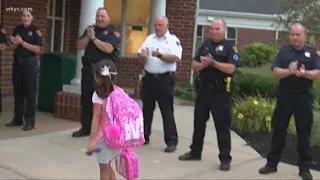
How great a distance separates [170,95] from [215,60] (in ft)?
3.30

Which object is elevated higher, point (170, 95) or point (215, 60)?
point (215, 60)

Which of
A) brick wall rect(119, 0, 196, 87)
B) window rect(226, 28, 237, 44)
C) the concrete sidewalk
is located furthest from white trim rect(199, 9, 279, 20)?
the concrete sidewalk

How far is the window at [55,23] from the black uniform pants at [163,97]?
18.3ft

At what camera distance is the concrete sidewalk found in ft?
19.6

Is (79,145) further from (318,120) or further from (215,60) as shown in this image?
(318,120)

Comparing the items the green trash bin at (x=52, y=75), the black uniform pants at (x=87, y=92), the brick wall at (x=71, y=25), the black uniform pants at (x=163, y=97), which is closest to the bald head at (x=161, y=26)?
the black uniform pants at (x=163, y=97)

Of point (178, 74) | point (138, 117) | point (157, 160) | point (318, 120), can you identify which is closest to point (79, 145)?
point (157, 160)

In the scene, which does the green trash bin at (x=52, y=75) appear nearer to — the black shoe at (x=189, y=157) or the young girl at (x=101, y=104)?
the black shoe at (x=189, y=157)

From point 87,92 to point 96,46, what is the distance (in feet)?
2.20

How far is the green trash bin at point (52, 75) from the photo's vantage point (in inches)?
363

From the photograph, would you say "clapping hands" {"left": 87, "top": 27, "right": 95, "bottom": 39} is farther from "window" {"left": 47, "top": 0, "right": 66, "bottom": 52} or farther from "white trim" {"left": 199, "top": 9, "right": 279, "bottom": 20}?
"white trim" {"left": 199, "top": 9, "right": 279, "bottom": 20}

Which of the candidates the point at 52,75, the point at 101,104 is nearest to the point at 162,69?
the point at 101,104

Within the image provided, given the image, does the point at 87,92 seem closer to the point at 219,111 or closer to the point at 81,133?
the point at 81,133

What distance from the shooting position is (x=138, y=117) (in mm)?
4684
